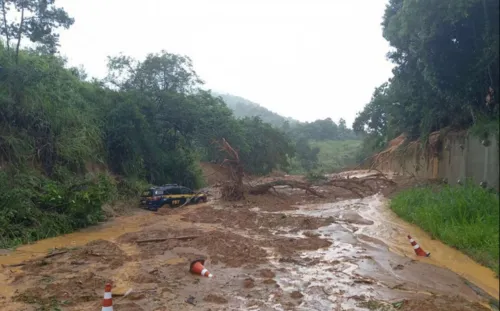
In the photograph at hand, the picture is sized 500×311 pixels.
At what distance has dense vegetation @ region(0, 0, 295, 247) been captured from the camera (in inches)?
555

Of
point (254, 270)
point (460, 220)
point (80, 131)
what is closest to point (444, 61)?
point (460, 220)

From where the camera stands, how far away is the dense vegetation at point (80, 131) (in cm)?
1409

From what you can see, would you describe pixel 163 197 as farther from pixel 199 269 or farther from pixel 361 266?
pixel 361 266

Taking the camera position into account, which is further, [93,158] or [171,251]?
[93,158]

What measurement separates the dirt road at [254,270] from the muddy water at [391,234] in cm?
4

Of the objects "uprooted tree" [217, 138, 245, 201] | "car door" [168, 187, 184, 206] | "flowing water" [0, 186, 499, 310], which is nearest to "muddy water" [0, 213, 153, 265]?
"flowing water" [0, 186, 499, 310]

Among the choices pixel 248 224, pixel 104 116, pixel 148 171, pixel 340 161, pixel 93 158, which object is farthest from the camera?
pixel 340 161

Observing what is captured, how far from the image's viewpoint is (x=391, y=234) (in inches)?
498

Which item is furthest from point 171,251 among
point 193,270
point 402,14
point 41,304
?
point 402,14

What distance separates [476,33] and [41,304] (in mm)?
11104

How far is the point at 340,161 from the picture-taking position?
210ft

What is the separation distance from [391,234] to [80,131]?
15.0 m

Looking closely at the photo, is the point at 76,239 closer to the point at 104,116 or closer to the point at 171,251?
the point at 171,251

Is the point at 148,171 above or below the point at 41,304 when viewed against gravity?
above
